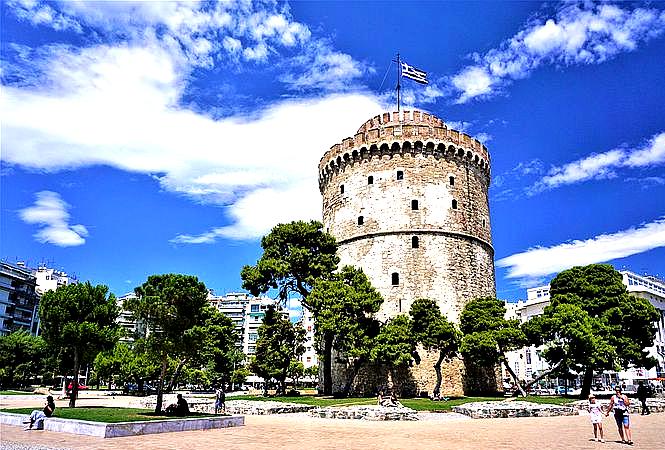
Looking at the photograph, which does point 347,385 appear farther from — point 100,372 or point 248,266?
point 100,372

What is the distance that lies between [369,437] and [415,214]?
81.2ft

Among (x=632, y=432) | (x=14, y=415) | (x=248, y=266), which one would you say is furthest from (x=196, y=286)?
(x=632, y=432)

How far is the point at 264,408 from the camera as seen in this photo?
88.9 ft

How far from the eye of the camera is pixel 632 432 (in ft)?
61.4

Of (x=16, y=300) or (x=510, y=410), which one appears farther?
(x=16, y=300)

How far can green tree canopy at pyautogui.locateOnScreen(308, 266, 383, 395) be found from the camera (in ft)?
110

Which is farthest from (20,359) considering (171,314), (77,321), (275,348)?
(171,314)

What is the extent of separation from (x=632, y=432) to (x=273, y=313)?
22.7m

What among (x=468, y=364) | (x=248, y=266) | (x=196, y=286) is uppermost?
(x=248, y=266)

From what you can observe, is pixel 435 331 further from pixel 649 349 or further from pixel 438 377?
pixel 649 349

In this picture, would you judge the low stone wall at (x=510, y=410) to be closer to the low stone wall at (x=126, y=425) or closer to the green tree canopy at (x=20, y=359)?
the low stone wall at (x=126, y=425)

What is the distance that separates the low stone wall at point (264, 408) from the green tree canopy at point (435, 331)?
9.12 meters

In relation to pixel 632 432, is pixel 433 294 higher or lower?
higher

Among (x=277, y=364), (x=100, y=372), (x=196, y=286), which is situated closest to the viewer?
(x=196, y=286)
